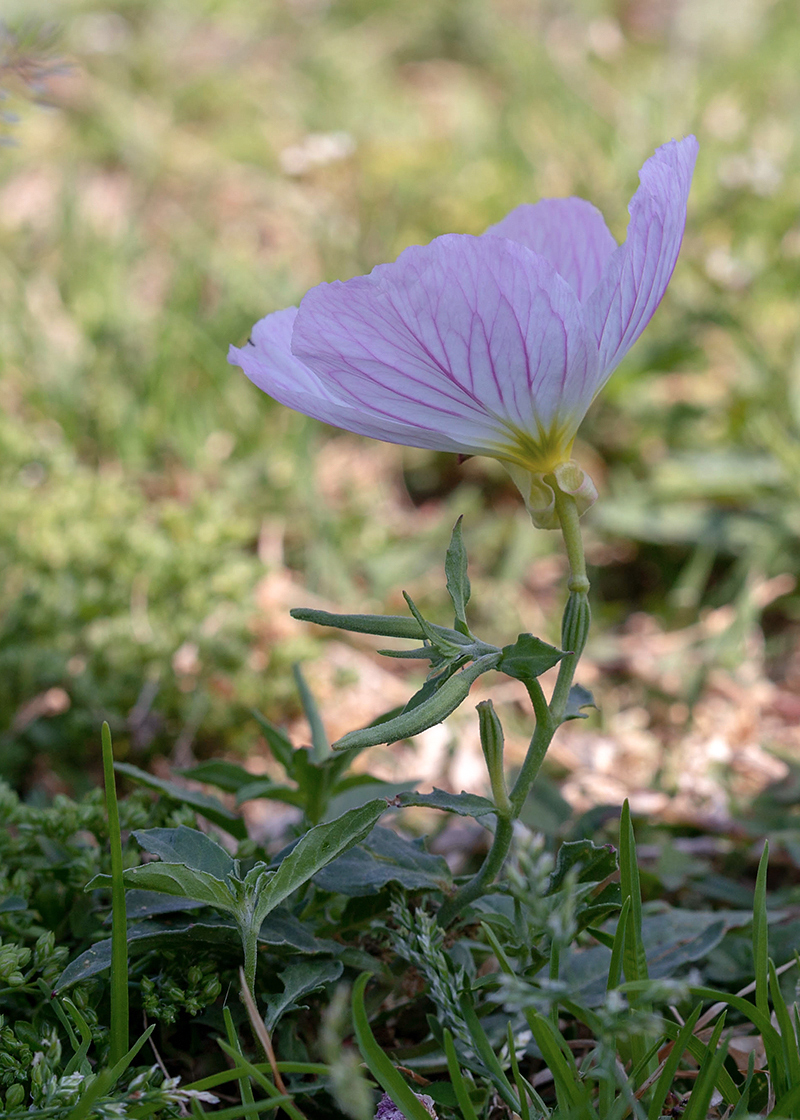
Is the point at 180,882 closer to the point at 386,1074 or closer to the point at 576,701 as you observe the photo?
the point at 386,1074

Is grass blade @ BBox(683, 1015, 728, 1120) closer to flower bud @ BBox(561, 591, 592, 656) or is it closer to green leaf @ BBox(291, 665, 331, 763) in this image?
flower bud @ BBox(561, 591, 592, 656)

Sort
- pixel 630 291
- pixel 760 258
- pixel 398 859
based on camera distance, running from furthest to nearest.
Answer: pixel 760 258 → pixel 398 859 → pixel 630 291

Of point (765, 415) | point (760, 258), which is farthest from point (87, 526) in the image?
point (760, 258)

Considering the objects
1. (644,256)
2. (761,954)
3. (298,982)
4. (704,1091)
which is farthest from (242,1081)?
(644,256)

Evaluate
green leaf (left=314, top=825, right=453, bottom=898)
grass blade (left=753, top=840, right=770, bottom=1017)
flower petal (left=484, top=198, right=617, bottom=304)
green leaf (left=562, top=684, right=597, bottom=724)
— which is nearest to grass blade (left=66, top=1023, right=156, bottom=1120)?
green leaf (left=314, top=825, right=453, bottom=898)

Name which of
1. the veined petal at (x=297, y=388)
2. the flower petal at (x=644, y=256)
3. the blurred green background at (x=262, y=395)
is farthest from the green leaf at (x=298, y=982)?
the blurred green background at (x=262, y=395)

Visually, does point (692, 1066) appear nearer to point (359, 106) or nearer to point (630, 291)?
point (630, 291)
